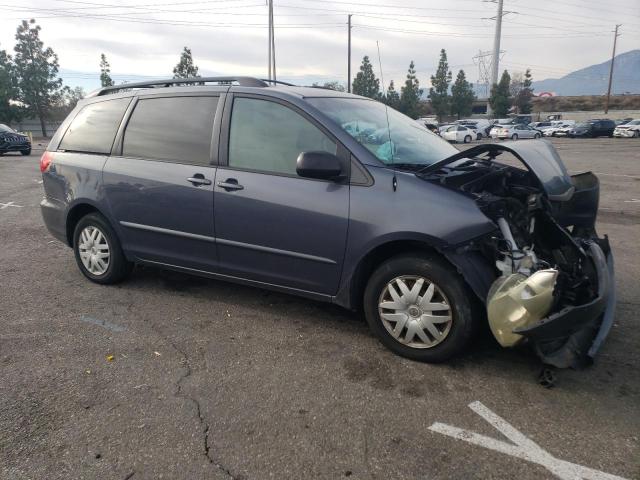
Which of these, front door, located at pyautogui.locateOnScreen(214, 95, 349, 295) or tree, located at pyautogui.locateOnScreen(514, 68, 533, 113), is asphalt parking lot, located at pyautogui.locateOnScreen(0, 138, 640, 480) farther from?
tree, located at pyautogui.locateOnScreen(514, 68, 533, 113)

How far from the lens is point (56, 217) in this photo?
193 inches

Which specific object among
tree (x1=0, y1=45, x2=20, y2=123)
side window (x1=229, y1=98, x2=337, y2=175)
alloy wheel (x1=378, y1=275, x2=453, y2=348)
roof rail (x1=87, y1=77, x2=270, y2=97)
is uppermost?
tree (x1=0, y1=45, x2=20, y2=123)

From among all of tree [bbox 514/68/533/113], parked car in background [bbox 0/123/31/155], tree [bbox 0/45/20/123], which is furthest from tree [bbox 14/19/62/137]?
tree [bbox 514/68/533/113]

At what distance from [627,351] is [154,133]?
3.96m

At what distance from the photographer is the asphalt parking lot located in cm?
235

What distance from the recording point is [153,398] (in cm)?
288

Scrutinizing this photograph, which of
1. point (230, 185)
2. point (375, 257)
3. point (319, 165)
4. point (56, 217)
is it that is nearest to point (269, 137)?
point (230, 185)

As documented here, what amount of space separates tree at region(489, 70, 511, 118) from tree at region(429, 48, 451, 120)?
715 centimetres

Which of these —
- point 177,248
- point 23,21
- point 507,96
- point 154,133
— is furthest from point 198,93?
point 507,96

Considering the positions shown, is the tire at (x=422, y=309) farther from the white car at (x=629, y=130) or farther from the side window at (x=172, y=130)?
the white car at (x=629, y=130)

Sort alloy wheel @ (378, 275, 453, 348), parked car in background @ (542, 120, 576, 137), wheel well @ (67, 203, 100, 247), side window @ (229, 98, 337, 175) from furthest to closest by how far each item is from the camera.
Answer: parked car in background @ (542, 120, 576, 137), wheel well @ (67, 203, 100, 247), side window @ (229, 98, 337, 175), alloy wheel @ (378, 275, 453, 348)

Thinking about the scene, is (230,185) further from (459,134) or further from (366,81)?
(366,81)

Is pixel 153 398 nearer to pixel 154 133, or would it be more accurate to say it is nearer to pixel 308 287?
pixel 308 287

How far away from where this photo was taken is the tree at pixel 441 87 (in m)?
79.5
